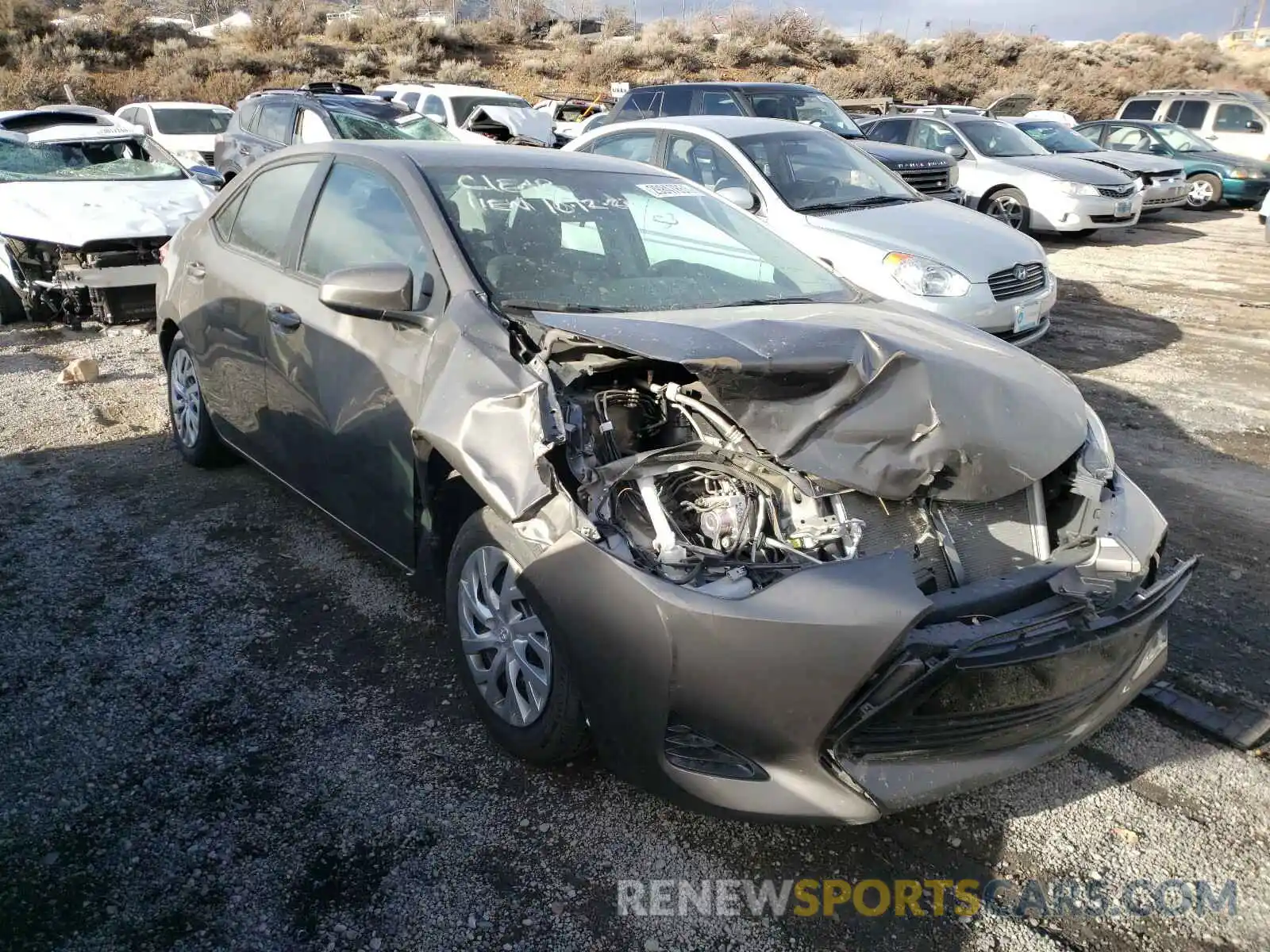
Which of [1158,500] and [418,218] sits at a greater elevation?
[418,218]

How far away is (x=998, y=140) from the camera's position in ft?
44.0

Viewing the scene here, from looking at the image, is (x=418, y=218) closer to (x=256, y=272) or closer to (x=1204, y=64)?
(x=256, y=272)

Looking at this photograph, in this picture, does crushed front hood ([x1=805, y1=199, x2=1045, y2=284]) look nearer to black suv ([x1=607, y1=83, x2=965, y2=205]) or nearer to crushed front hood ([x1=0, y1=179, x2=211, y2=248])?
black suv ([x1=607, y1=83, x2=965, y2=205])

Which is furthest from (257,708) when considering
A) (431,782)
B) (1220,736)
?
(1220,736)

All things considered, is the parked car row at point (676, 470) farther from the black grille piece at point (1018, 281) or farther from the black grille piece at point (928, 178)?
the black grille piece at point (928, 178)

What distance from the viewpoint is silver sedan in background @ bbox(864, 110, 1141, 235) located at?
1239 centimetres

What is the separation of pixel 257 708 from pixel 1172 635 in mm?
3304

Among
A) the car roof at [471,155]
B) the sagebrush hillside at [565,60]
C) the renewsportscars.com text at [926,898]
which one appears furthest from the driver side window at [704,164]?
the sagebrush hillside at [565,60]

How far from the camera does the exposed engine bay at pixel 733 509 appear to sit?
2455 mm

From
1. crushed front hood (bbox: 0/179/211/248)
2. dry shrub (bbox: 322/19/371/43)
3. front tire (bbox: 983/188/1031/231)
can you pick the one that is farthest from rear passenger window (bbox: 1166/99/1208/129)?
dry shrub (bbox: 322/19/371/43)

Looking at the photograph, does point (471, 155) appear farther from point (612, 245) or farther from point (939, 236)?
point (939, 236)

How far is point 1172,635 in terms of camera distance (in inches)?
142

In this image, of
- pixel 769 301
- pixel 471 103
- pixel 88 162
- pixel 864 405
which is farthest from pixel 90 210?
pixel 471 103

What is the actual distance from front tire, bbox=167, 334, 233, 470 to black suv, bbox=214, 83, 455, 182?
22.8ft
